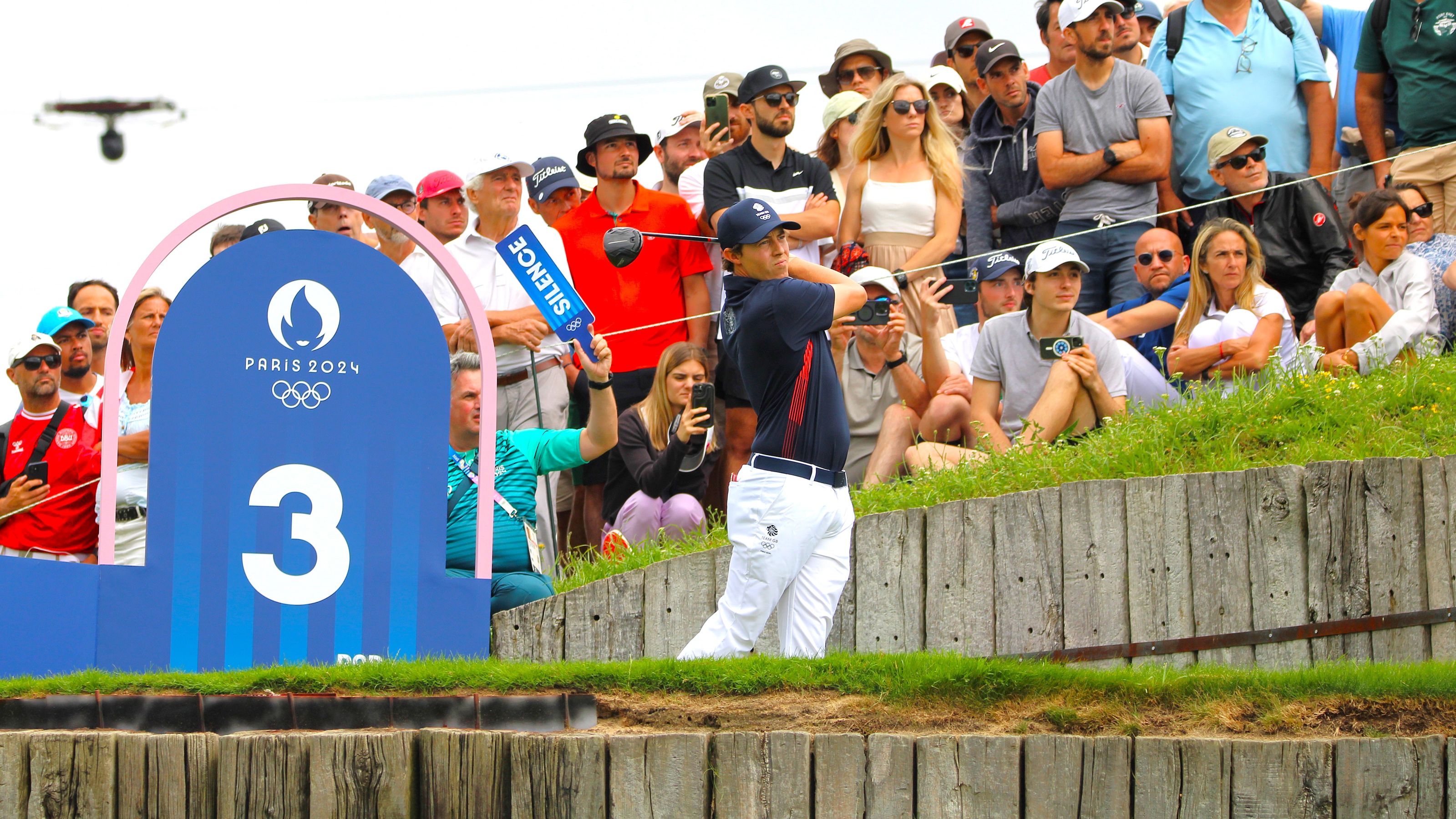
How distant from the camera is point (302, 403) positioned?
6.02 m

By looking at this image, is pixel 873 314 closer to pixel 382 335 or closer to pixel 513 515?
pixel 513 515

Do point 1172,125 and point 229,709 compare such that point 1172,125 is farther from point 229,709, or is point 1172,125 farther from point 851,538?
point 229,709

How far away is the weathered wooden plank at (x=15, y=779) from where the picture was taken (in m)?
4.15

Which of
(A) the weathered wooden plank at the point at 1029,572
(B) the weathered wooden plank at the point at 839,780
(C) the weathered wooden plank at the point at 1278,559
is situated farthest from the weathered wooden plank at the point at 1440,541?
(B) the weathered wooden plank at the point at 839,780

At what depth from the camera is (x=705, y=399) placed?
25.9ft

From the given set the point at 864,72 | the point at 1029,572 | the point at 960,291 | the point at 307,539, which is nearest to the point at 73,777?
the point at 307,539

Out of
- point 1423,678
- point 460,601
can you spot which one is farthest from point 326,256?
point 1423,678

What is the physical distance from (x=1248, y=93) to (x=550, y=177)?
4.93 m

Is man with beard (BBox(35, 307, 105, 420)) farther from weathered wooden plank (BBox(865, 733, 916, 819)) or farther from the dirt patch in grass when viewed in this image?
weathered wooden plank (BBox(865, 733, 916, 819))

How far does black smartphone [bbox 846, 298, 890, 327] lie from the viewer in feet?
25.8

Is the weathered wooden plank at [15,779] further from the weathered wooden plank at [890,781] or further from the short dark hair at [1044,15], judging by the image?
the short dark hair at [1044,15]

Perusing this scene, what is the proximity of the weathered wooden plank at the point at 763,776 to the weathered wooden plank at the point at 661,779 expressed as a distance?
0.17 feet

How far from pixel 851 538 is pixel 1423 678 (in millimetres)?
2896

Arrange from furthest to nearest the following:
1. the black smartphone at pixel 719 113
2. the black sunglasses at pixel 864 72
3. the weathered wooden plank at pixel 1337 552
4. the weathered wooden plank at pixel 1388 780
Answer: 1. the black sunglasses at pixel 864 72
2. the black smartphone at pixel 719 113
3. the weathered wooden plank at pixel 1337 552
4. the weathered wooden plank at pixel 1388 780
